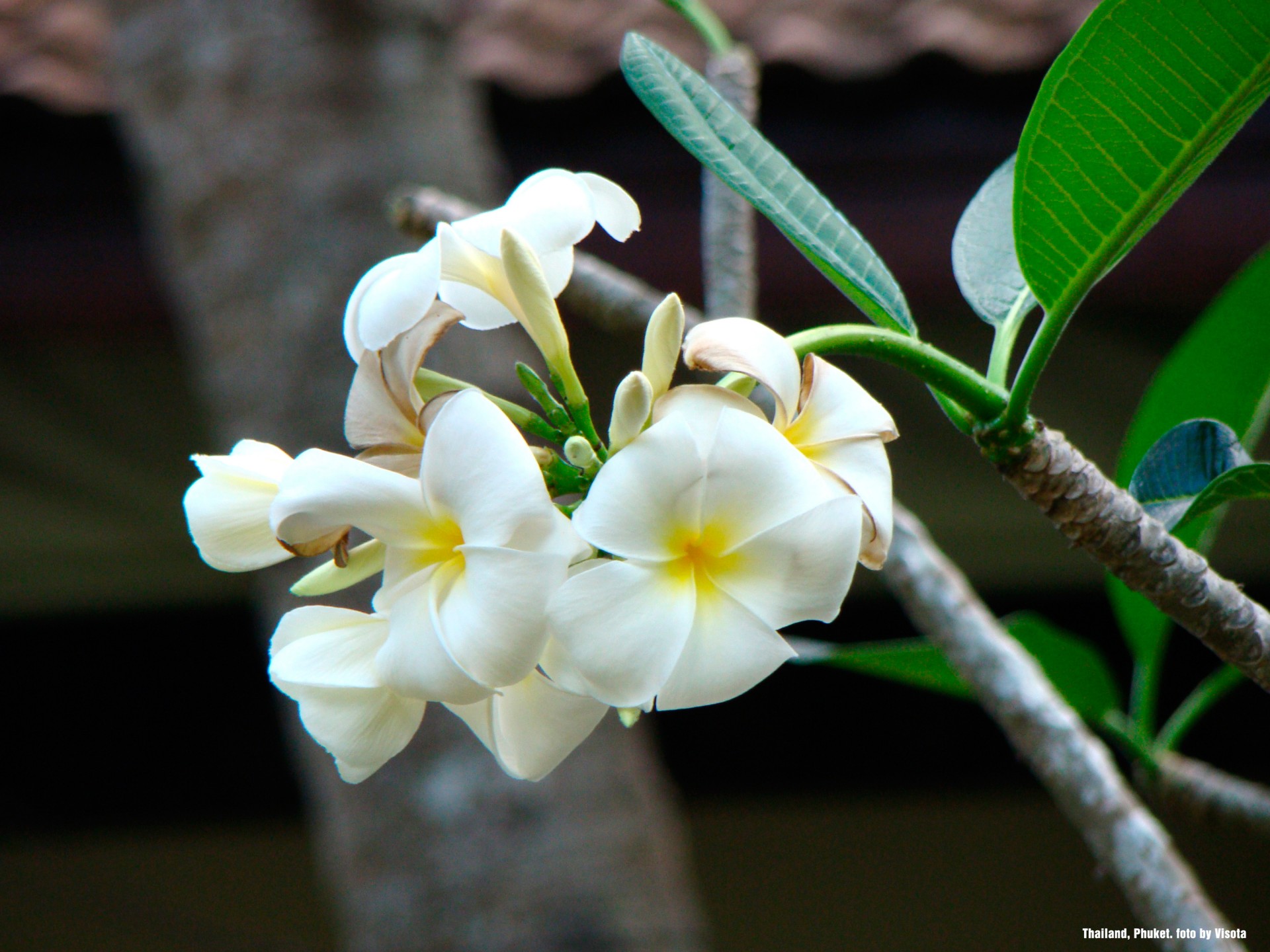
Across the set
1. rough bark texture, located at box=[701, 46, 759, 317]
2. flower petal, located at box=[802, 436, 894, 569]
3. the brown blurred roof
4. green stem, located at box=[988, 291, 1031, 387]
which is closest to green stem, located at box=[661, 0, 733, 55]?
rough bark texture, located at box=[701, 46, 759, 317]

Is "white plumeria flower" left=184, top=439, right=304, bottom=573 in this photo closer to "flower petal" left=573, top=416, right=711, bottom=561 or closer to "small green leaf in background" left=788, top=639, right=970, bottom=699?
"flower petal" left=573, top=416, right=711, bottom=561

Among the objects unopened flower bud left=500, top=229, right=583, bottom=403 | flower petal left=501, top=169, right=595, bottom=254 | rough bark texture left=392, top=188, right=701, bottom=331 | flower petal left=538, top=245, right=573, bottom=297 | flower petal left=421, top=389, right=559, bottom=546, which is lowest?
flower petal left=421, top=389, right=559, bottom=546

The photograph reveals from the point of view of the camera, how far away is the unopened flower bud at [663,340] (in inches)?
11.4

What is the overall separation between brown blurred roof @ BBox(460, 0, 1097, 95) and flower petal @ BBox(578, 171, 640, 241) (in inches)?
46.0

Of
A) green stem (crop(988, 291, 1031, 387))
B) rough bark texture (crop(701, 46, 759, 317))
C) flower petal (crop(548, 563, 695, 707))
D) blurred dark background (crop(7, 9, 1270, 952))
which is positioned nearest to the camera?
flower petal (crop(548, 563, 695, 707))

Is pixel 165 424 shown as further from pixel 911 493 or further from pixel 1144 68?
pixel 1144 68

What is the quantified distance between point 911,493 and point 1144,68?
59.2 inches

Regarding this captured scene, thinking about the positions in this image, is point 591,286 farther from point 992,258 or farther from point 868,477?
point 868,477

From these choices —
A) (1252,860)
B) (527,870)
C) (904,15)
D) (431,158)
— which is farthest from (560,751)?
(1252,860)

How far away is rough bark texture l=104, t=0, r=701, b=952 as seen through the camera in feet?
3.50

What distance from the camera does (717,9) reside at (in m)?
1.63

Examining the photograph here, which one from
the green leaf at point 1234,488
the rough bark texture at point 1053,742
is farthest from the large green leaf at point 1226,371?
the green leaf at point 1234,488

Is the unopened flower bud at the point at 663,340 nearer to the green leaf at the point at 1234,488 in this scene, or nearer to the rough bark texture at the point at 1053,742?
the green leaf at the point at 1234,488

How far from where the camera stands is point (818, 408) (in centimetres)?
29
